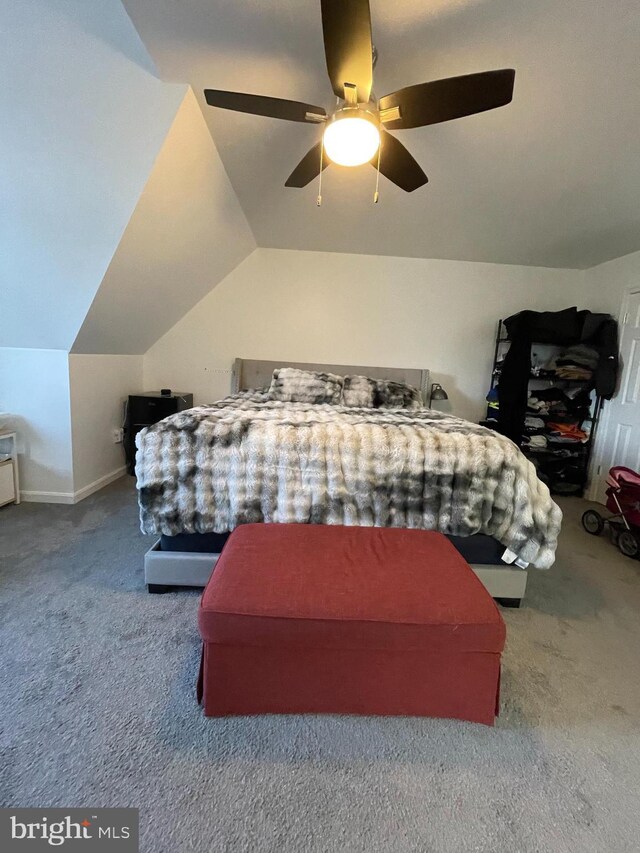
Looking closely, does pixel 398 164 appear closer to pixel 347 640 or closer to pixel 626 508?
pixel 347 640

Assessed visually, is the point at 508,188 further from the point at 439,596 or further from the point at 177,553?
the point at 177,553

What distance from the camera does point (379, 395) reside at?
342 cm

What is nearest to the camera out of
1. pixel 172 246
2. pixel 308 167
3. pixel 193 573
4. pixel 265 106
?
pixel 265 106

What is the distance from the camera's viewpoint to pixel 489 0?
4.60 ft

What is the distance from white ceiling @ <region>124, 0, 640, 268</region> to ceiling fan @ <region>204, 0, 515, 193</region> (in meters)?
0.29

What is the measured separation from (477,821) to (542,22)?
8.68 feet

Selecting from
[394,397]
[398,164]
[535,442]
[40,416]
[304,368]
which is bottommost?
[535,442]

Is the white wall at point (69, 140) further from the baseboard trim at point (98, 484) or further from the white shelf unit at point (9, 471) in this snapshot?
the baseboard trim at point (98, 484)

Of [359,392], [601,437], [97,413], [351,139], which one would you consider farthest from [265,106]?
[601,437]

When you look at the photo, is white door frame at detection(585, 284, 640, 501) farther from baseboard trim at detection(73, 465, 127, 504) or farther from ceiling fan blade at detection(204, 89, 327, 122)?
→ baseboard trim at detection(73, 465, 127, 504)

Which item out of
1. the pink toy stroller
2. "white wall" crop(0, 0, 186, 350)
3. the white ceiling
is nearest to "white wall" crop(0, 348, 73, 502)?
"white wall" crop(0, 0, 186, 350)

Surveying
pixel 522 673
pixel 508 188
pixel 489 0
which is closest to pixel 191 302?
pixel 508 188

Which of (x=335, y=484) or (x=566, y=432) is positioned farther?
(x=566, y=432)
